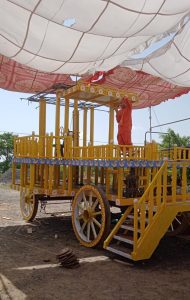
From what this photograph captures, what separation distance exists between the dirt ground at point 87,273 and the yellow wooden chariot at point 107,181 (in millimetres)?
374

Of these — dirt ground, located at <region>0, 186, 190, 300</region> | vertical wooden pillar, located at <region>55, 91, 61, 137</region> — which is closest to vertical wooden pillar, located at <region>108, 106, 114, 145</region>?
vertical wooden pillar, located at <region>55, 91, 61, 137</region>

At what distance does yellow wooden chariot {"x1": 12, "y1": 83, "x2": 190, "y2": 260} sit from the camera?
269 inches

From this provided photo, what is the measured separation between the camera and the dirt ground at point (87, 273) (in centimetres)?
534

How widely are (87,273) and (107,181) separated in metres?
2.70

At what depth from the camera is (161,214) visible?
6.69m

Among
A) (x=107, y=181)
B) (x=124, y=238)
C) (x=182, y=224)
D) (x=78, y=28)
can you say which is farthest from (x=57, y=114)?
(x=124, y=238)

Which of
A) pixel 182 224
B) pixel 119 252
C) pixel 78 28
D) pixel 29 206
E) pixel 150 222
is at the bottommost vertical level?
pixel 119 252

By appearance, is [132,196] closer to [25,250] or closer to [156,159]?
[156,159]

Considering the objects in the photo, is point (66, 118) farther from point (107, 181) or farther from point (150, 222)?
point (150, 222)

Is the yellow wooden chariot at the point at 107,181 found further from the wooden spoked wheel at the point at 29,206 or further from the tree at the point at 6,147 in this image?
the tree at the point at 6,147

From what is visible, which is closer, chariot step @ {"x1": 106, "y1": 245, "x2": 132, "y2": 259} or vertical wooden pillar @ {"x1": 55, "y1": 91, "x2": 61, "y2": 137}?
chariot step @ {"x1": 106, "y1": 245, "x2": 132, "y2": 259}

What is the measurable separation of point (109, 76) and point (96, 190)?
19.6ft

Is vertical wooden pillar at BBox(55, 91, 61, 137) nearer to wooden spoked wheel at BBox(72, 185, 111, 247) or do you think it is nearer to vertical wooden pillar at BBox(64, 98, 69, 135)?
vertical wooden pillar at BBox(64, 98, 69, 135)

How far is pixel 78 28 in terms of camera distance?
635cm
